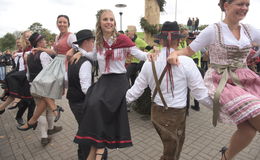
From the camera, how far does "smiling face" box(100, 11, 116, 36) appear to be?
2441 millimetres

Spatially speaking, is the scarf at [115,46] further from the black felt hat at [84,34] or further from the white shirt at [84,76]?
the black felt hat at [84,34]

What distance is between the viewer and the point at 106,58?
238 cm

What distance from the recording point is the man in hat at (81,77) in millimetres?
2490

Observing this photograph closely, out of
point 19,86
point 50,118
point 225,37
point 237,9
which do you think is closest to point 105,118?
point 225,37

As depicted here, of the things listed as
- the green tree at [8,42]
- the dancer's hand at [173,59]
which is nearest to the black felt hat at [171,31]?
the dancer's hand at [173,59]

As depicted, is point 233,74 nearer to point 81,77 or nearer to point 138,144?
point 81,77

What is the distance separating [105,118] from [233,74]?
137 centimetres

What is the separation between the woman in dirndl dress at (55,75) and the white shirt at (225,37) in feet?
6.89

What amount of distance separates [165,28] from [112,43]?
673mm

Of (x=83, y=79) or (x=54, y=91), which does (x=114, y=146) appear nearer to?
(x=83, y=79)

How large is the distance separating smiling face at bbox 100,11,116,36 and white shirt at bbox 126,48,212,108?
69 cm

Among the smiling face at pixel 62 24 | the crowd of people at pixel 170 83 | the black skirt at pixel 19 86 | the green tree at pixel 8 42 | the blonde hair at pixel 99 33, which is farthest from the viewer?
the green tree at pixel 8 42

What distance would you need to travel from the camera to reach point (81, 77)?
2.48 m

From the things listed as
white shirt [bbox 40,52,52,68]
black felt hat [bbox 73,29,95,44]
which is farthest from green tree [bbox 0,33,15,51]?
black felt hat [bbox 73,29,95,44]
